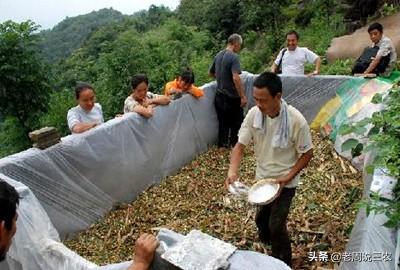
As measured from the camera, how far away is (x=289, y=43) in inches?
278

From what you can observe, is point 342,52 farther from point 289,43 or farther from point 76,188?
point 76,188

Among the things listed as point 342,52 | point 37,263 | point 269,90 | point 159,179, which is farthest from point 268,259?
point 342,52

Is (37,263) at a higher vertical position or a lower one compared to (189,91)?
lower

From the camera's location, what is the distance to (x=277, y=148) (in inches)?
131

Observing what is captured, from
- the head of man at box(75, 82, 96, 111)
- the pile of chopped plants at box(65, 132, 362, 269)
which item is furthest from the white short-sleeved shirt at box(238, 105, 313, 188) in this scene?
the head of man at box(75, 82, 96, 111)

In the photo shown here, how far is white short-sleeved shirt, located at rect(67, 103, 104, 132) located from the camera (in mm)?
5007

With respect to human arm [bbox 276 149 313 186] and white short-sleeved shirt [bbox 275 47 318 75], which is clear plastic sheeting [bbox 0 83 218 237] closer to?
white short-sleeved shirt [bbox 275 47 318 75]

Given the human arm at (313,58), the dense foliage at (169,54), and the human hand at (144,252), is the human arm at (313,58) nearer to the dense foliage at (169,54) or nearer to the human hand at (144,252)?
the dense foliage at (169,54)

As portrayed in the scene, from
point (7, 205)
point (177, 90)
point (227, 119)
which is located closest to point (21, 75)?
point (177, 90)

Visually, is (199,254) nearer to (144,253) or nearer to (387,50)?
(144,253)

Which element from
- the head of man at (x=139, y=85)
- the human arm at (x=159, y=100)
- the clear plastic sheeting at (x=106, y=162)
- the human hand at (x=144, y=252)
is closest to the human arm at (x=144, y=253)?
the human hand at (x=144, y=252)

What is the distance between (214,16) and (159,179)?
20.7m

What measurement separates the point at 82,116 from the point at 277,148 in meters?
2.72

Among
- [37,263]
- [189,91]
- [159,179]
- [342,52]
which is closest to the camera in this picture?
[37,263]
